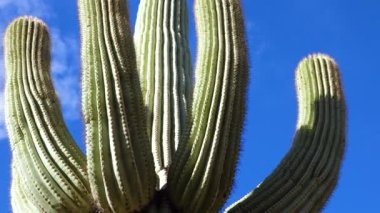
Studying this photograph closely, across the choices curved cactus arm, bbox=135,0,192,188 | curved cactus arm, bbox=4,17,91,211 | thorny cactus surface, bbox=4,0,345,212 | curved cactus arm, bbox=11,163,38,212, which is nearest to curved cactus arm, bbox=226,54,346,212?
thorny cactus surface, bbox=4,0,345,212

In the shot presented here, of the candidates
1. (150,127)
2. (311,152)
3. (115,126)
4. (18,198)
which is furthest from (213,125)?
Result: (18,198)

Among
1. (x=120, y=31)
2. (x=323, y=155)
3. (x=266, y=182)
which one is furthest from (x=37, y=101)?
(x=323, y=155)

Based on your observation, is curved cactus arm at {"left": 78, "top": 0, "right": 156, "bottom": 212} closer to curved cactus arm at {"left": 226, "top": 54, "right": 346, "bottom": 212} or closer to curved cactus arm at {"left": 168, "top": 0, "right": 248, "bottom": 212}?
curved cactus arm at {"left": 168, "top": 0, "right": 248, "bottom": 212}

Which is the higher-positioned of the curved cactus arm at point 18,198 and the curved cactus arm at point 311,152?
the curved cactus arm at point 311,152

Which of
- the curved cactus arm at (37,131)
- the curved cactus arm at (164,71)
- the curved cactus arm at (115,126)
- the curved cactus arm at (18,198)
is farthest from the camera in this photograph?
the curved cactus arm at (164,71)

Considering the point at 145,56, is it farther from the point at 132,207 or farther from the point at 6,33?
the point at 132,207

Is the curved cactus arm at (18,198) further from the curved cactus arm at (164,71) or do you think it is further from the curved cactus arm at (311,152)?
the curved cactus arm at (311,152)

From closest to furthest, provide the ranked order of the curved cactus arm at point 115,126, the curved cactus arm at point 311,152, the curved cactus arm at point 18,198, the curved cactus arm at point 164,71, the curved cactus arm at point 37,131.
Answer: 1. the curved cactus arm at point 115,126
2. the curved cactus arm at point 37,131
3. the curved cactus arm at point 18,198
4. the curved cactus arm at point 311,152
5. the curved cactus arm at point 164,71

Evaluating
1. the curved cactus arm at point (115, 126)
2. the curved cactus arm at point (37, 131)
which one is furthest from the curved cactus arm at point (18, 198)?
the curved cactus arm at point (115, 126)
